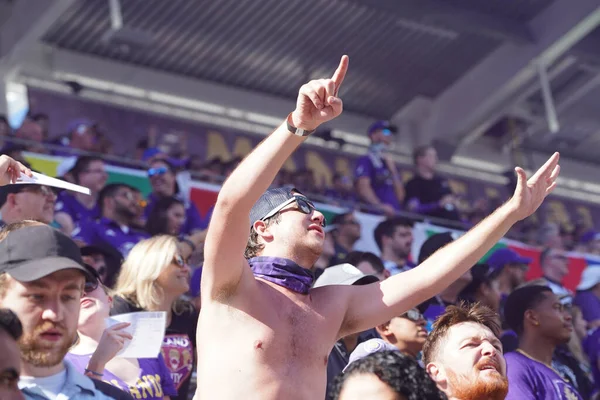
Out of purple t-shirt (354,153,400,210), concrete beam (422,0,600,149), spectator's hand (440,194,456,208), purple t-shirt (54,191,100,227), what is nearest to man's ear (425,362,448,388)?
purple t-shirt (54,191,100,227)

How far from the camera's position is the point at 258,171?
2979 millimetres

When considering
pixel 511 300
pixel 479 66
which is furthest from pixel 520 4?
pixel 511 300

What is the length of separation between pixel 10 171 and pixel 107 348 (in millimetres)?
809

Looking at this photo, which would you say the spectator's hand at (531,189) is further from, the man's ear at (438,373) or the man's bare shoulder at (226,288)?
the man's bare shoulder at (226,288)

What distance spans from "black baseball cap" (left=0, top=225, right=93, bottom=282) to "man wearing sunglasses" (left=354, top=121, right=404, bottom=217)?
671 centimetres

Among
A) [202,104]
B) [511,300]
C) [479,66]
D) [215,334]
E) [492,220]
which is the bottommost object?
[215,334]

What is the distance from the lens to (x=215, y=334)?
3.13 metres

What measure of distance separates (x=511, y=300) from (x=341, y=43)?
7794 mm

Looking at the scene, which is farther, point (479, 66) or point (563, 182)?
point (563, 182)

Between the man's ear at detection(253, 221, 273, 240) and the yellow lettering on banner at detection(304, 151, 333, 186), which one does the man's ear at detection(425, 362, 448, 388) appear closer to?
the man's ear at detection(253, 221, 273, 240)

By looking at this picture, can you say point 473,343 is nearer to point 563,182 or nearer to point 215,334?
point 215,334

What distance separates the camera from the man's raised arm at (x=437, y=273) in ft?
11.2

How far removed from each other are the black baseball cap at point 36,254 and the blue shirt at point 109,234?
3473mm

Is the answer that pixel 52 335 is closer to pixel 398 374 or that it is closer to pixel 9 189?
pixel 398 374
